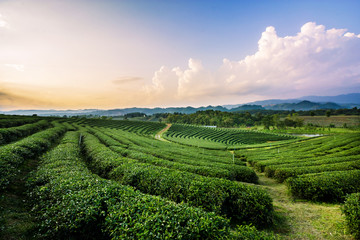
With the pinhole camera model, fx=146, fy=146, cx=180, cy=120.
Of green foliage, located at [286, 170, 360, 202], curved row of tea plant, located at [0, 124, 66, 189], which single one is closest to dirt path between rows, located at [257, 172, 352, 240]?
green foliage, located at [286, 170, 360, 202]

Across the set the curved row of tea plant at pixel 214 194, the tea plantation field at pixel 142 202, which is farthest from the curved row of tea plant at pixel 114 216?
the curved row of tea plant at pixel 214 194

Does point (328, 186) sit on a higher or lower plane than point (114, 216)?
lower

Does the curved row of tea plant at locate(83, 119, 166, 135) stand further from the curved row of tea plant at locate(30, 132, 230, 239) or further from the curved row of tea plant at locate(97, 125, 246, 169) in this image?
the curved row of tea plant at locate(30, 132, 230, 239)

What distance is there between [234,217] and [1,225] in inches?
360

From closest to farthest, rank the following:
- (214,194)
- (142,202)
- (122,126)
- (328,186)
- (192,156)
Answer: (142,202) < (214,194) < (328,186) < (192,156) < (122,126)

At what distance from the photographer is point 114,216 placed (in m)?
4.84

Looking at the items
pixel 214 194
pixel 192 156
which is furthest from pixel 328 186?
pixel 192 156

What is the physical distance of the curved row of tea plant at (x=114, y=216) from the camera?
13.6 feet

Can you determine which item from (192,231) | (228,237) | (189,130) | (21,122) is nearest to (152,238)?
(192,231)

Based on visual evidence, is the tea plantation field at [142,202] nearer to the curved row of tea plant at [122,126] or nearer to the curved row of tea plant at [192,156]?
the curved row of tea plant at [192,156]

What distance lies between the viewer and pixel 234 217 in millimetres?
7289

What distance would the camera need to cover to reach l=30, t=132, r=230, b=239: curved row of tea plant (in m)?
4.13

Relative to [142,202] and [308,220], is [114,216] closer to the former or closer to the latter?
[142,202]

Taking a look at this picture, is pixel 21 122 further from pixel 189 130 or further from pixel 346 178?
pixel 189 130
